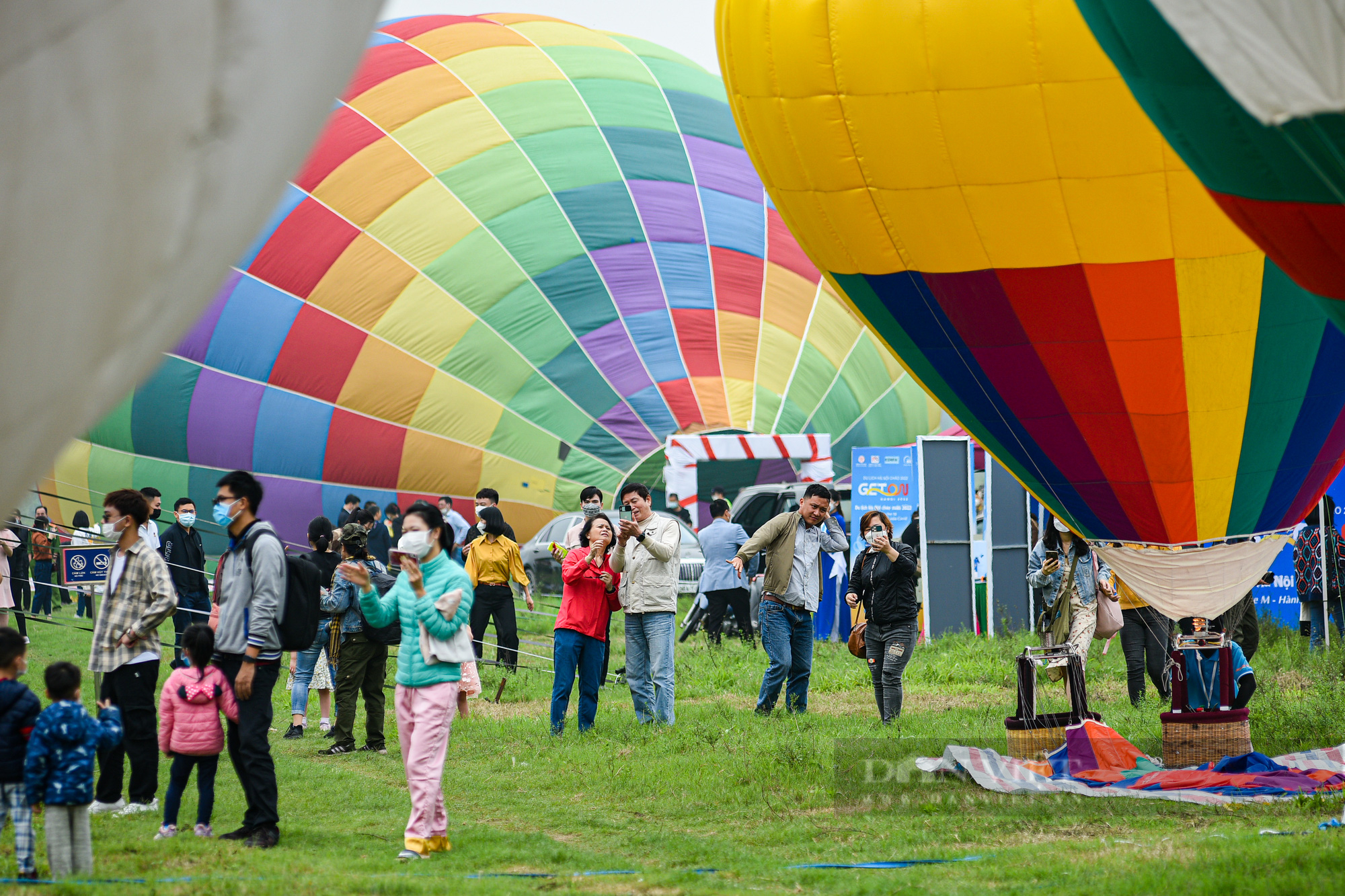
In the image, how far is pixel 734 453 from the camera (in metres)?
16.4

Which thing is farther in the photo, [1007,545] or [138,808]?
[1007,545]

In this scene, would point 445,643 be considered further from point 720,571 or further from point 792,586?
point 720,571

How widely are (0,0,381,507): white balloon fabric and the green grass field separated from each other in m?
3.95

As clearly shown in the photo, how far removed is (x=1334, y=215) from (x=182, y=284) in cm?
325

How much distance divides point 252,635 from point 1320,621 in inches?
432

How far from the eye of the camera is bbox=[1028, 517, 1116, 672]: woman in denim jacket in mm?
9164

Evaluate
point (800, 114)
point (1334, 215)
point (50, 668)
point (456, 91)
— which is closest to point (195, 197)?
point (1334, 215)

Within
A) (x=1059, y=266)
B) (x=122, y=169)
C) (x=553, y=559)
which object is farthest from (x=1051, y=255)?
(x=553, y=559)

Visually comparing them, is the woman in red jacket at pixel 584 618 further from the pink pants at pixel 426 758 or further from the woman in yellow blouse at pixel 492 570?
the pink pants at pixel 426 758

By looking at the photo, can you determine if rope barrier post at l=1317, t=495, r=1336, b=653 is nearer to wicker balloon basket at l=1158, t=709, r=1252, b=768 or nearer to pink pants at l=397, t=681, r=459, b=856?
wicker balloon basket at l=1158, t=709, r=1252, b=768

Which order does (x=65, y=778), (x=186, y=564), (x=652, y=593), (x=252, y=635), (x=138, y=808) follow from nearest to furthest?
(x=65, y=778), (x=252, y=635), (x=138, y=808), (x=652, y=593), (x=186, y=564)

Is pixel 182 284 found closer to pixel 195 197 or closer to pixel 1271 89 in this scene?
pixel 195 197

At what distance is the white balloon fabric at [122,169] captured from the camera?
55.8 inches

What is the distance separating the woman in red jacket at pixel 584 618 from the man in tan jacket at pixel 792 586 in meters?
1.10
